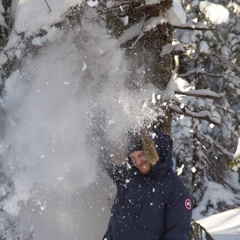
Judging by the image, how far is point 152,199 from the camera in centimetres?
349

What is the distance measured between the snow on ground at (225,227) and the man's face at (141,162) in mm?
1961

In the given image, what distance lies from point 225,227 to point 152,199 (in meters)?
2.87

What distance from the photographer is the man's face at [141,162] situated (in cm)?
358

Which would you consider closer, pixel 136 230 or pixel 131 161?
pixel 136 230

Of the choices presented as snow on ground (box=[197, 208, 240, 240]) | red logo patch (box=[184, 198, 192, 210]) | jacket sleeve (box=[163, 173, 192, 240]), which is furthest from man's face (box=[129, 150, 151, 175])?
snow on ground (box=[197, 208, 240, 240])

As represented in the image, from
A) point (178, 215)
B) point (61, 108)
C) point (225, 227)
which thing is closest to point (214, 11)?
point (225, 227)

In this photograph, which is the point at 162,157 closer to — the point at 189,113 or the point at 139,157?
Answer: the point at 139,157

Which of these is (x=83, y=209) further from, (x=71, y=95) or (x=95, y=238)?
(x=71, y=95)

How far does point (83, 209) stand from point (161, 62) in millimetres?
1794

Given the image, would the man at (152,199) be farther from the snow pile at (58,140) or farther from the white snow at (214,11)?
the white snow at (214,11)

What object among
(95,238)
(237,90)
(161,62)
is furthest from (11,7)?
(237,90)

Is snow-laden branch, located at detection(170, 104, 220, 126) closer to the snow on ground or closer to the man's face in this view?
the man's face

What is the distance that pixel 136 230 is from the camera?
11.6 feet

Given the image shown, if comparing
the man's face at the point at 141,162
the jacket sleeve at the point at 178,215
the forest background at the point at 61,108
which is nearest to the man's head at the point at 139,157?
the man's face at the point at 141,162
